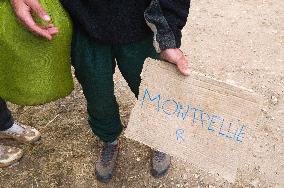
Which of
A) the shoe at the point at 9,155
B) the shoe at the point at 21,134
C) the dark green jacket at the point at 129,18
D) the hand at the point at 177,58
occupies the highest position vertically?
the dark green jacket at the point at 129,18

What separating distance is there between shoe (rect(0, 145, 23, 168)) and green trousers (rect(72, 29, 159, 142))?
67 cm

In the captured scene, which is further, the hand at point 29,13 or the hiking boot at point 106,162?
the hiking boot at point 106,162

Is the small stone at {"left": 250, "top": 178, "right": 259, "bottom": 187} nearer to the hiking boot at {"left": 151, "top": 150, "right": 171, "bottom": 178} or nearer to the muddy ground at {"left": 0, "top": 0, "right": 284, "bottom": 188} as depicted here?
the muddy ground at {"left": 0, "top": 0, "right": 284, "bottom": 188}

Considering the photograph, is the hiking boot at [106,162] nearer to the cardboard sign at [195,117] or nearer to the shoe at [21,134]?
the shoe at [21,134]

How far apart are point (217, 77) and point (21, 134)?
133 centimetres

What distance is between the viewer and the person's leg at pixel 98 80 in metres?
1.62

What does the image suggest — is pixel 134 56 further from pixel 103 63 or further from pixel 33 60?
pixel 33 60

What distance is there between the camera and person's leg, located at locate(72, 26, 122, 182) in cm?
162

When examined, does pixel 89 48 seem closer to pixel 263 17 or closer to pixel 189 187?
pixel 189 187

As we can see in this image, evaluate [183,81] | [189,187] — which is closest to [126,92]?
[189,187]

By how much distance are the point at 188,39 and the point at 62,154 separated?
4.46ft

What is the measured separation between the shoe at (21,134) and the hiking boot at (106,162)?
0.44 meters

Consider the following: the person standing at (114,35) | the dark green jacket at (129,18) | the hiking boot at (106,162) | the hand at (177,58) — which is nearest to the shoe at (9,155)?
the hiking boot at (106,162)

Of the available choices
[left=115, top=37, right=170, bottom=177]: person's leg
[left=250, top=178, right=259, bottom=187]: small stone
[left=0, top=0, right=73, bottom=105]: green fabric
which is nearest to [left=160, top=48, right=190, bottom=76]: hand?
[left=115, top=37, right=170, bottom=177]: person's leg
